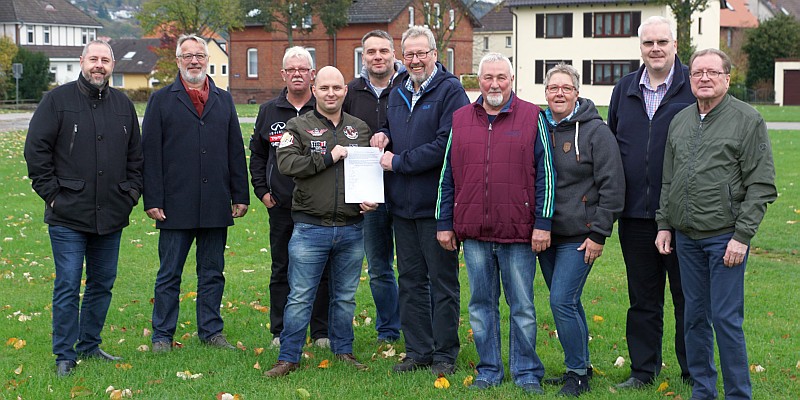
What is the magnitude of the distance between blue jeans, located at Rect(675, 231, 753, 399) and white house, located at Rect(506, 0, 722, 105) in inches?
1993

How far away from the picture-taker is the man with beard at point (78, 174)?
694 cm

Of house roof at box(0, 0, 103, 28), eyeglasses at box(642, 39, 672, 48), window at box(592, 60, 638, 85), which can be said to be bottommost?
eyeglasses at box(642, 39, 672, 48)

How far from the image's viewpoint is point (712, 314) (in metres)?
5.96

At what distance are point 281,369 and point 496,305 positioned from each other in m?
1.63

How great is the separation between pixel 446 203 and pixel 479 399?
4.40 ft

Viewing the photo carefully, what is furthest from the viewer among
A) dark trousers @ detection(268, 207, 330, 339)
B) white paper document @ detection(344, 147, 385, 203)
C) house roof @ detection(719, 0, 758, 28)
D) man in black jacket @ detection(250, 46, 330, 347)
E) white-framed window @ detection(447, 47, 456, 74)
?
house roof @ detection(719, 0, 758, 28)

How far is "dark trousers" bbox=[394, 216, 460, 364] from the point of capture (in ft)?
22.7

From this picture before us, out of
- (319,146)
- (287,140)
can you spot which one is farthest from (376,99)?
(287,140)

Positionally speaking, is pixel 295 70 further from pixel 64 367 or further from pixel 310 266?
pixel 64 367

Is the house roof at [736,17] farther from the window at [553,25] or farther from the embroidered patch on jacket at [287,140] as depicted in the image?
the embroidered patch on jacket at [287,140]

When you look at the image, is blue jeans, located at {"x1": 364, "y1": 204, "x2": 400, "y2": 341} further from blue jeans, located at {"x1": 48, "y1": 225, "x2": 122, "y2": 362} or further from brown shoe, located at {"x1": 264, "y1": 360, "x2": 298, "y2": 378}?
blue jeans, located at {"x1": 48, "y1": 225, "x2": 122, "y2": 362}

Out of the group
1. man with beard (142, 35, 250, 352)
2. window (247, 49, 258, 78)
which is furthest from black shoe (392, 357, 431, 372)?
window (247, 49, 258, 78)

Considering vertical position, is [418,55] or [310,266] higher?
[418,55]

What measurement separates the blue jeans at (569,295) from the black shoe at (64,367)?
3.51 m
